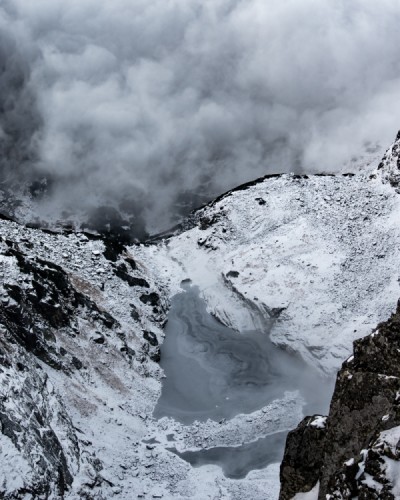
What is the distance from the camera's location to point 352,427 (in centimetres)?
1791

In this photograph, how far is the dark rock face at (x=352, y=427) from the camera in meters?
14.6

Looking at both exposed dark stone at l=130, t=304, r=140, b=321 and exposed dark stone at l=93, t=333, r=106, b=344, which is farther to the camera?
exposed dark stone at l=130, t=304, r=140, b=321

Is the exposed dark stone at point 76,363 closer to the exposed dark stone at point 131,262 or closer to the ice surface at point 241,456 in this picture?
the ice surface at point 241,456

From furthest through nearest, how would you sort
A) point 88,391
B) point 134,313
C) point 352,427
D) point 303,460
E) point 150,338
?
point 134,313, point 150,338, point 88,391, point 303,460, point 352,427

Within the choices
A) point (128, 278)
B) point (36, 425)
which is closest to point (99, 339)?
point (128, 278)

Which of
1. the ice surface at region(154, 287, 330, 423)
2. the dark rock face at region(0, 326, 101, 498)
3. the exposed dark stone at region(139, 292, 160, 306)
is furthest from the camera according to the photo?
the exposed dark stone at region(139, 292, 160, 306)

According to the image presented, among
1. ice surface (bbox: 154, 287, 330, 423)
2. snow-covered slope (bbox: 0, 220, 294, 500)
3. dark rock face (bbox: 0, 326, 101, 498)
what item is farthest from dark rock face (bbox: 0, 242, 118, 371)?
ice surface (bbox: 154, 287, 330, 423)

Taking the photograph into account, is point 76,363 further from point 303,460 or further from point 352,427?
point 352,427

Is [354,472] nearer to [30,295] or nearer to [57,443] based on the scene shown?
[57,443]

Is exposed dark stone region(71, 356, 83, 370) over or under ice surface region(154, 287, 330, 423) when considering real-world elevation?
under

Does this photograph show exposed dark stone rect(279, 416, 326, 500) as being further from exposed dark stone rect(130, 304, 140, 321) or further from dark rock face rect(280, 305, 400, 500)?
exposed dark stone rect(130, 304, 140, 321)

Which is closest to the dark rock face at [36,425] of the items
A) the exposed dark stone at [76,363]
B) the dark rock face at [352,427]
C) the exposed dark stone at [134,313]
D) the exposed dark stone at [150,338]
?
the exposed dark stone at [76,363]

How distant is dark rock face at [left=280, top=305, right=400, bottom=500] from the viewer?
47.9ft

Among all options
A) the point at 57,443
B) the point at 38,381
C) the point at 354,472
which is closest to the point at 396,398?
the point at 354,472
